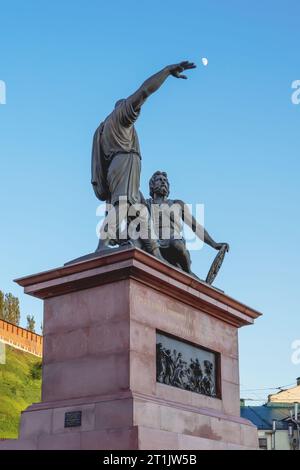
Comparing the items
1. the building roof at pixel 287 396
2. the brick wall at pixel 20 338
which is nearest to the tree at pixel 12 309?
the brick wall at pixel 20 338

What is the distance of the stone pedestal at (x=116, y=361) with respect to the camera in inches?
361

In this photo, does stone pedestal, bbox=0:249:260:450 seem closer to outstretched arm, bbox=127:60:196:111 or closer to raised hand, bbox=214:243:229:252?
raised hand, bbox=214:243:229:252

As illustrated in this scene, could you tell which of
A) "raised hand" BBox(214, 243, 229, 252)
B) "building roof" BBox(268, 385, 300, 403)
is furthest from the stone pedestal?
"building roof" BBox(268, 385, 300, 403)

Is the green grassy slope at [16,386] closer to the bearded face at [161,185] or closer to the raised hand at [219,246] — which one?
the raised hand at [219,246]

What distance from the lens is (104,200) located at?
11805 mm

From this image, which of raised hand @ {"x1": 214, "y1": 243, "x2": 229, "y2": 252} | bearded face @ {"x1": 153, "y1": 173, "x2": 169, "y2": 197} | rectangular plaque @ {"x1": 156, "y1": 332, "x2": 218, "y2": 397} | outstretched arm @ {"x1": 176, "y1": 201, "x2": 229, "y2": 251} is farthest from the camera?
raised hand @ {"x1": 214, "y1": 243, "x2": 229, "y2": 252}

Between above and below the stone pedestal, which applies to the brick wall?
above

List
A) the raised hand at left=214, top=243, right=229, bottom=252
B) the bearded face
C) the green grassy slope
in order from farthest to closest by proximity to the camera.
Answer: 1. the green grassy slope
2. the raised hand at left=214, top=243, right=229, bottom=252
3. the bearded face

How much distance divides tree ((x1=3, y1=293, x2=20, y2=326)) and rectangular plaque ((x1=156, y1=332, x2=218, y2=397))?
66.1 metres

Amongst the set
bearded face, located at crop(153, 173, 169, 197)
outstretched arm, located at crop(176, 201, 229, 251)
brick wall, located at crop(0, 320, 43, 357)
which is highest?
brick wall, located at crop(0, 320, 43, 357)

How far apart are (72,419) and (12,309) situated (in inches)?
2681

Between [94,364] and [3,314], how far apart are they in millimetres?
66630

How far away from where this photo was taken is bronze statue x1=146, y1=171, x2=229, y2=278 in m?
11.8

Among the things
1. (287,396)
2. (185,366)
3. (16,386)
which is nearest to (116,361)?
(185,366)
